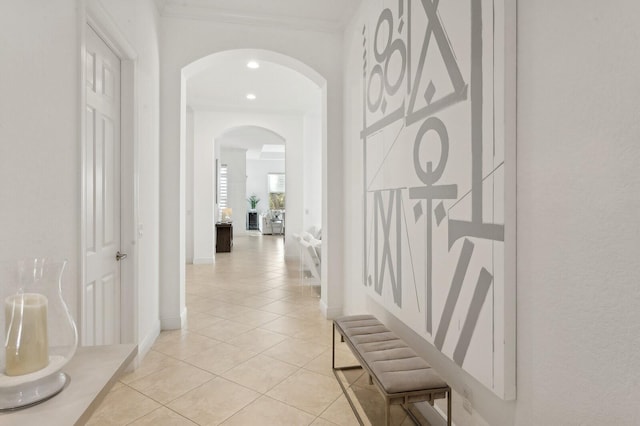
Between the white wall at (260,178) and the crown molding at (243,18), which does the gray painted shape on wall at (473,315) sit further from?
the white wall at (260,178)

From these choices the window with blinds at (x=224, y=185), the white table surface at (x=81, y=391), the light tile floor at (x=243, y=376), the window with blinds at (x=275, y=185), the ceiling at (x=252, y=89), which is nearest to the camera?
the white table surface at (x=81, y=391)

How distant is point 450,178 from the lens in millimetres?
1938

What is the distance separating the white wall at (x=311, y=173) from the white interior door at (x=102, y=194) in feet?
19.3

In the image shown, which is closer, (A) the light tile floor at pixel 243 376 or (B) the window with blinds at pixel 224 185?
(A) the light tile floor at pixel 243 376

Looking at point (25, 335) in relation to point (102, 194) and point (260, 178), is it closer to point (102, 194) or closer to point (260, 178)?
point (102, 194)

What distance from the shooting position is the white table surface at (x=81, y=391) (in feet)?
2.92

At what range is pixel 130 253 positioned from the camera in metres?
2.93

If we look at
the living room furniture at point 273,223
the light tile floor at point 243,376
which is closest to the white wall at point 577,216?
the light tile floor at point 243,376

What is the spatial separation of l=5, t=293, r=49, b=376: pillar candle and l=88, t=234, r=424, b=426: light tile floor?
1.53 metres

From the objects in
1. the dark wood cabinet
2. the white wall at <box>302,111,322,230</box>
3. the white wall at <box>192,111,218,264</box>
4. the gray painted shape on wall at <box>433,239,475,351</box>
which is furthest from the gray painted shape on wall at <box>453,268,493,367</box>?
the dark wood cabinet

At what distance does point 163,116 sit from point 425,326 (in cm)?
319

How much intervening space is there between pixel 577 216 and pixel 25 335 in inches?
68.5

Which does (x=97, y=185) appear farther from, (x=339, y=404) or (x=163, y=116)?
(x=339, y=404)

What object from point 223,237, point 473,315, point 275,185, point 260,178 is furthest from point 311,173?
point 260,178
